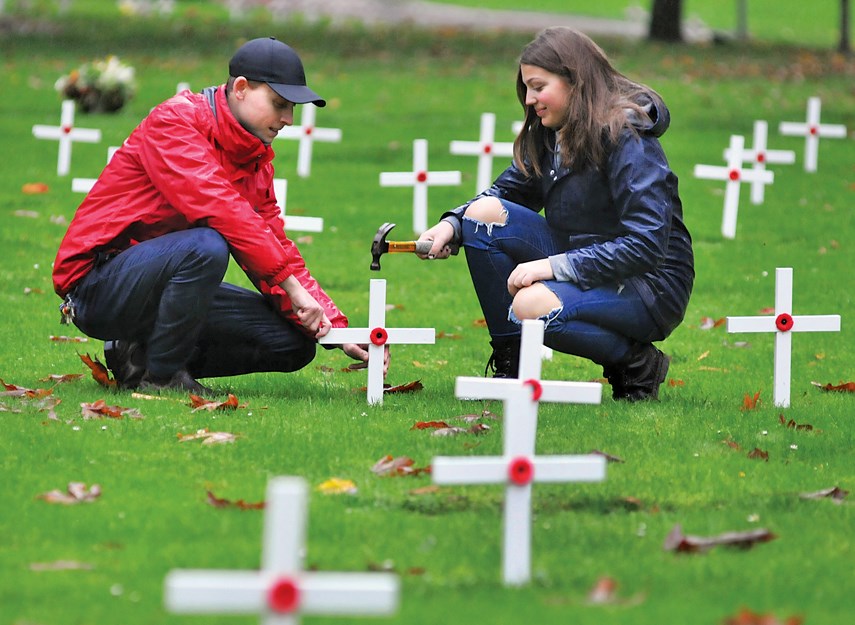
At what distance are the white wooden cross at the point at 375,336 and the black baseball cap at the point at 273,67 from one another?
0.85 meters

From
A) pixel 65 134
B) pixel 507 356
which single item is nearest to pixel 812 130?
pixel 65 134

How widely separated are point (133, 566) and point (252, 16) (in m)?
32.2

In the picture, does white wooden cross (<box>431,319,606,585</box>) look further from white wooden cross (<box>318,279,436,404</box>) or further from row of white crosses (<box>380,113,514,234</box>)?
row of white crosses (<box>380,113,514,234</box>)

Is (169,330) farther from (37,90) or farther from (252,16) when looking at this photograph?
(252,16)

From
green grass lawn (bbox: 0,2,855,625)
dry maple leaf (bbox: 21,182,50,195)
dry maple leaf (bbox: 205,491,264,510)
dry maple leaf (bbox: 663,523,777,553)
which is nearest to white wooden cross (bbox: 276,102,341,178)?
green grass lawn (bbox: 0,2,855,625)

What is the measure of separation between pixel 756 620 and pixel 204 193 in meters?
3.15

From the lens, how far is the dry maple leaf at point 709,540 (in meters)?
4.18

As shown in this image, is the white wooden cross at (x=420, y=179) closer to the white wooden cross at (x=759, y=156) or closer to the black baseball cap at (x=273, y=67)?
the white wooden cross at (x=759, y=156)

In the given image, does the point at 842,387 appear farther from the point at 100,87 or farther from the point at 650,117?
the point at 100,87

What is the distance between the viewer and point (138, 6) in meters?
36.6

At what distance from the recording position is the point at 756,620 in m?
3.49

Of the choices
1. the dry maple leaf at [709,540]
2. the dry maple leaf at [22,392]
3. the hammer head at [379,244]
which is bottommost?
the dry maple leaf at [22,392]

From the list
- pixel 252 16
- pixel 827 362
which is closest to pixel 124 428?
pixel 827 362

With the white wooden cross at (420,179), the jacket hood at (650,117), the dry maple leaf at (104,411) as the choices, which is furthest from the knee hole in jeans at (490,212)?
the white wooden cross at (420,179)
